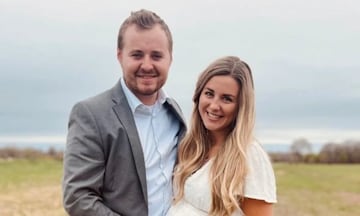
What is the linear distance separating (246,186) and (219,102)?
51cm

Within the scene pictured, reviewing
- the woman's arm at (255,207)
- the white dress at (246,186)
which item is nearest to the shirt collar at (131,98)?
the white dress at (246,186)

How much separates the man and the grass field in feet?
42.6

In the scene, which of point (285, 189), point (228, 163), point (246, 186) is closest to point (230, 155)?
point (228, 163)

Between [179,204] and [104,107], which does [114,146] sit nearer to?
[104,107]

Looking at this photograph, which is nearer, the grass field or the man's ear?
the man's ear

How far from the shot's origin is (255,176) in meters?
3.57

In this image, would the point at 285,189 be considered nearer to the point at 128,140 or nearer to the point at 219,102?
the point at 219,102

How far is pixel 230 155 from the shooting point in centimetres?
363

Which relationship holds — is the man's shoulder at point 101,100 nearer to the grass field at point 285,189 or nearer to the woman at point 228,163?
the woman at point 228,163

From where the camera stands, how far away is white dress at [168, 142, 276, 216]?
356cm

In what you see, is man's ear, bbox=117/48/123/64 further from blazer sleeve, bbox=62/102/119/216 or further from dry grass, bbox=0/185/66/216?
dry grass, bbox=0/185/66/216

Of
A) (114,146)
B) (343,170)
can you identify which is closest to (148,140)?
(114,146)

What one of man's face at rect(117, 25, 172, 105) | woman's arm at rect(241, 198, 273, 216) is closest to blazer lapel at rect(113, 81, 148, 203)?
man's face at rect(117, 25, 172, 105)

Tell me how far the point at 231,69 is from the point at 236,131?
1.20 ft
